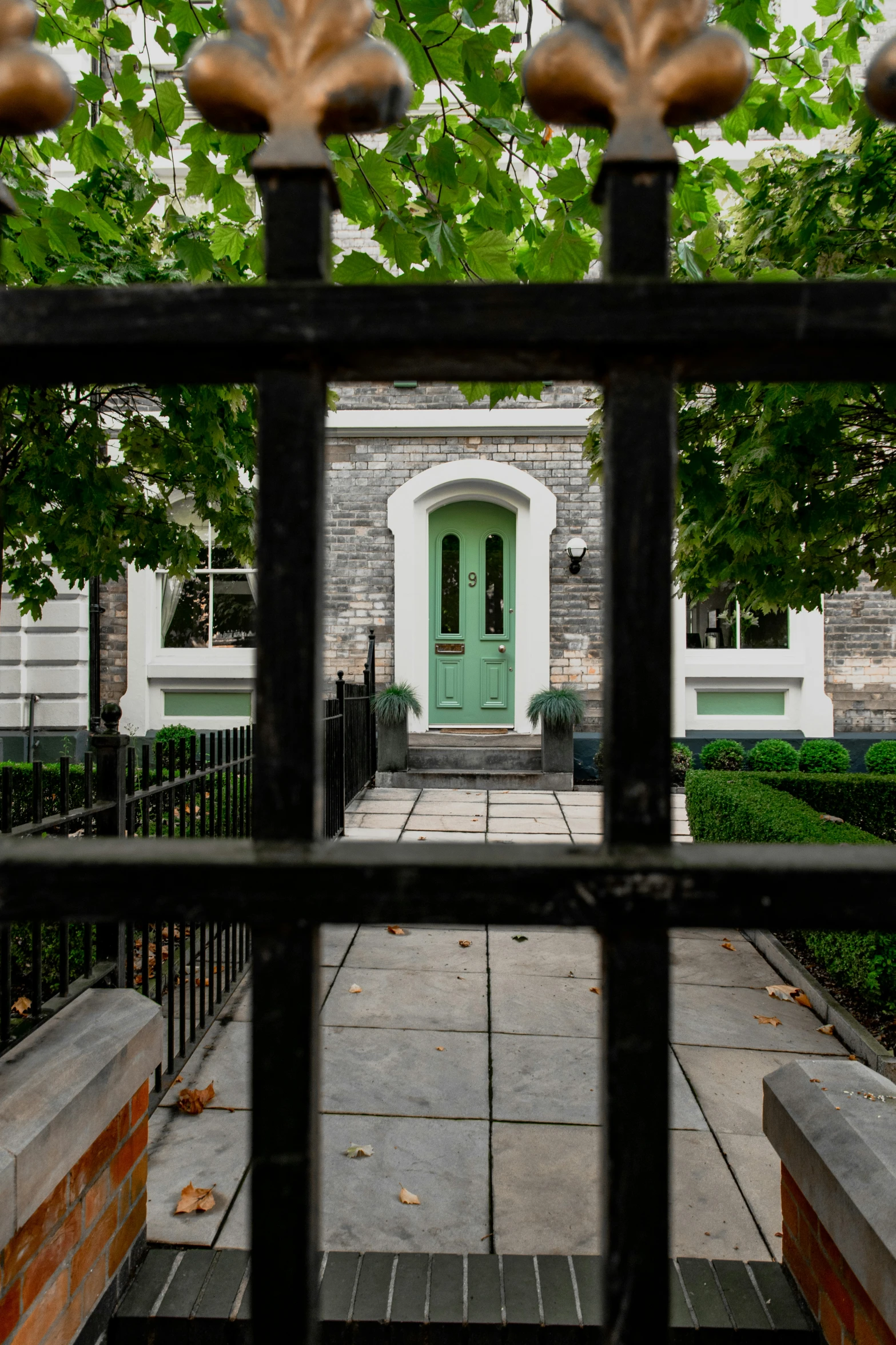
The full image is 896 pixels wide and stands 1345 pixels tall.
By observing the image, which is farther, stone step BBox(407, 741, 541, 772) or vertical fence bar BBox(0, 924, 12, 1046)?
stone step BBox(407, 741, 541, 772)

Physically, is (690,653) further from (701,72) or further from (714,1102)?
(701,72)

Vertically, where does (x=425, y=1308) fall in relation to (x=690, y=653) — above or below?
below

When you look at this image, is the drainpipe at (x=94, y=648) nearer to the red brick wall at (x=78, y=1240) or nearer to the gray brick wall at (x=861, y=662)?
the red brick wall at (x=78, y=1240)

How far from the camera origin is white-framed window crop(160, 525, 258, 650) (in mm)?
11172

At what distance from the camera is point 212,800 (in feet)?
11.7

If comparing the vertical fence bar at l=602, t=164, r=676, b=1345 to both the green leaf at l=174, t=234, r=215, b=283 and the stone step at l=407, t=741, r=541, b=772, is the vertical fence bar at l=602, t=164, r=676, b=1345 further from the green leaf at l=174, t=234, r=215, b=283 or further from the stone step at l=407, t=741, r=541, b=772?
the stone step at l=407, t=741, r=541, b=772

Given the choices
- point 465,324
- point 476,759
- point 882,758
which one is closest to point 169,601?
point 476,759

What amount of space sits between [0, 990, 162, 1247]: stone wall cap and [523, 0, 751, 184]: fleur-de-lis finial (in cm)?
154

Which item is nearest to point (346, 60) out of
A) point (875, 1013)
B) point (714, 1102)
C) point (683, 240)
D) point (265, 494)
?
point (265, 494)

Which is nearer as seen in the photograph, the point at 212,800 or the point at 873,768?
the point at 212,800

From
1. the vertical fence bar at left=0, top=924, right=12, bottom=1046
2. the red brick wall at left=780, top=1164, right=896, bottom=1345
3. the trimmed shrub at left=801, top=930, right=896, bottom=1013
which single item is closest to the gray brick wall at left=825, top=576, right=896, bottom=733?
the trimmed shrub at left=801, top=930, right=896, bottom=1013

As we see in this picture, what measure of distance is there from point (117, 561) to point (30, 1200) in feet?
15.1

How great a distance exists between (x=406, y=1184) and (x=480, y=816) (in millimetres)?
5227

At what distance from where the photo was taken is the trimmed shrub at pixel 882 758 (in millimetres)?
9531
